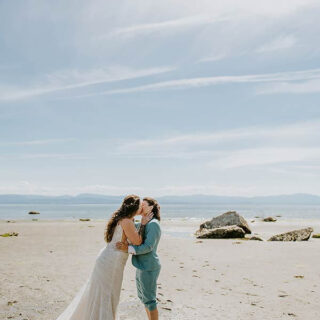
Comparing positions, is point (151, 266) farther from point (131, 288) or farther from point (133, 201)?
point (131, 288)

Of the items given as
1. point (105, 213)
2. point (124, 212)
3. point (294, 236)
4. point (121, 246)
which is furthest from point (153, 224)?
point (105, 213)

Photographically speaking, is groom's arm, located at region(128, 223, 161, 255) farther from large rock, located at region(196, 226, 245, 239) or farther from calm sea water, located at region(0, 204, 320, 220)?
calm sea water, located at region(0, 204, 320, 220)

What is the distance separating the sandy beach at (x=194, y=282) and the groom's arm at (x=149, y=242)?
2234 mm

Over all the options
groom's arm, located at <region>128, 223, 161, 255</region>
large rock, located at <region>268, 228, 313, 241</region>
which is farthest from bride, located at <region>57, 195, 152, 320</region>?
large rock, located at <region>268, 228, 313, 241</region>

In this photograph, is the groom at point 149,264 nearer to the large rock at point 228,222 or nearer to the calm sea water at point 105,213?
the large rock at point 228,222

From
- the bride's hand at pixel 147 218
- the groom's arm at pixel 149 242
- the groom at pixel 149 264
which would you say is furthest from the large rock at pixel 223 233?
the groom's arm at pixel 149 242

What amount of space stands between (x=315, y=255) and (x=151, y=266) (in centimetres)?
1254

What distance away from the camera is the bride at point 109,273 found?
7.11m

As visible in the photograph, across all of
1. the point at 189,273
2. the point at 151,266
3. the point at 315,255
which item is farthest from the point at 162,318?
the point at 315,255

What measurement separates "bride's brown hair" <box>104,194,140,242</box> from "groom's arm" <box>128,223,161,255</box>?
1.52ft

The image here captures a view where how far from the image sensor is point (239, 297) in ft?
33.0

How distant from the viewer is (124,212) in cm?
720

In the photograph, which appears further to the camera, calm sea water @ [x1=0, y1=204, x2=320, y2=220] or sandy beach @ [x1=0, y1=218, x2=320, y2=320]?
calm sea water @ [x1=0, y1=204, x2=320, y2=220]

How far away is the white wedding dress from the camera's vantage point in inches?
280
